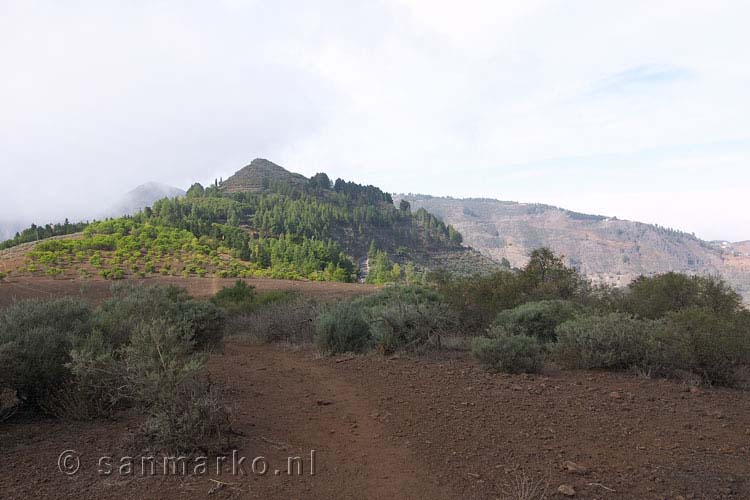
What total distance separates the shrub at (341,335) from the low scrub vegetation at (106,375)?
155 inches

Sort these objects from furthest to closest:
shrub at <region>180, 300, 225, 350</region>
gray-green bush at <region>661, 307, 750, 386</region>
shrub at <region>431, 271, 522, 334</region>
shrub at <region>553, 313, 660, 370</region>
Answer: shrub at <region>431, 271, 522, 334</region>
shrub at <region>180, 300, 225, 350</region>
shrub at <region>553, 313, 660, 370</region>
gray-green bush at <region>661, 307, 750, 386</region>

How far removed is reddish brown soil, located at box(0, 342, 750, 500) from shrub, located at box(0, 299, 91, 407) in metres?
0.40

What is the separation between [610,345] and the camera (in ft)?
25.6

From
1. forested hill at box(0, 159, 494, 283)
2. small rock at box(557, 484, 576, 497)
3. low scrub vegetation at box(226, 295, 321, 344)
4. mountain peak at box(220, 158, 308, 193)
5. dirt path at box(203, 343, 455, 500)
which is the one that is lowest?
small rock at box(557, 484, 576, 497)

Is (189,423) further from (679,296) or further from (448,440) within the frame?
(679,296)

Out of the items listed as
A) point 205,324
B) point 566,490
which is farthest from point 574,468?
point 205,324

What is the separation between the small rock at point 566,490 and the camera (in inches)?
147

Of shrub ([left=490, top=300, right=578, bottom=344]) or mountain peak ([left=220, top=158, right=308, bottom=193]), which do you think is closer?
shrub ([left=490, top=300, right=578, bottom=344])

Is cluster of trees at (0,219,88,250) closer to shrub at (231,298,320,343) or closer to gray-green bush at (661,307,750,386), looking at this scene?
shrub at (231,298,320,343)

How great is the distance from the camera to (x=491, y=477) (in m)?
4.07

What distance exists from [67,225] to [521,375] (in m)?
72.8

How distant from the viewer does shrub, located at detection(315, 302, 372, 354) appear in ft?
31.2

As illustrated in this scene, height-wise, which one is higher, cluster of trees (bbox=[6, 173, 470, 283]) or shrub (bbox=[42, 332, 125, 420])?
cluster of trees (bbox=[6, 173, 470, 283])

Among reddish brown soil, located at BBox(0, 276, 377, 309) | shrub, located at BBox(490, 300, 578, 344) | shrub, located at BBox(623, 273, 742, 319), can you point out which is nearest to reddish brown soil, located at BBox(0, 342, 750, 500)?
shrub, located at BBox(490, 300, 578, 344)
